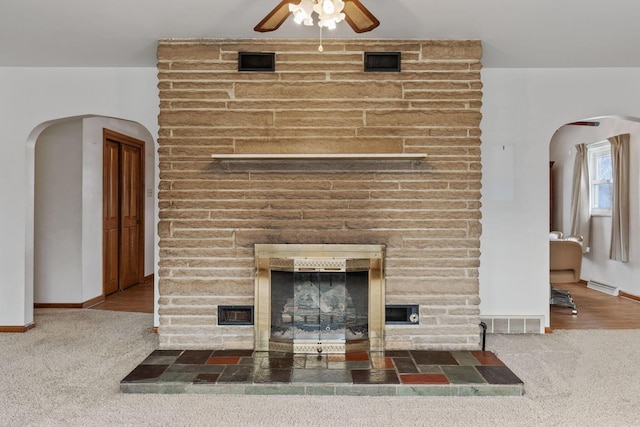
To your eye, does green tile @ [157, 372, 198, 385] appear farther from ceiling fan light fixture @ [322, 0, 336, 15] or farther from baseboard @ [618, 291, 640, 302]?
baseboard @ [618, 291, 640, 302]

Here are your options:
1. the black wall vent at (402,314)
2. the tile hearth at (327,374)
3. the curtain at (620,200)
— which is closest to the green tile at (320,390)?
the tile hearth at (327,374)

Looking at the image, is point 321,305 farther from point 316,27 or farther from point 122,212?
point 122,212

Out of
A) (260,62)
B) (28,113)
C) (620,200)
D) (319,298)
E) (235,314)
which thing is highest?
(260,62)

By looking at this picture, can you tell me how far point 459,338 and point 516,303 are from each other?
93cm

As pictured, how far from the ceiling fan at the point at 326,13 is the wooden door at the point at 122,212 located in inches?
155

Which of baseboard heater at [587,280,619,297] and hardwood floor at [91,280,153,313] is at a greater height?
baseboard heater at [587,280,619,297]

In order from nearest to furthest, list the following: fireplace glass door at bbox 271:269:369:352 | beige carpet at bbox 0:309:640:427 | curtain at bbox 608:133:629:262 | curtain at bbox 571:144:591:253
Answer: beige carpet at bbox 0:309:640:427 < fireplace glass door at bbox 271:269:369:352 < curtain at bbox 608:133:629:262 < curtain at bbox 571:144:591:253

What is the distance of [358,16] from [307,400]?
199 cm

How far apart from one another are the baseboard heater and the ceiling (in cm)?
309

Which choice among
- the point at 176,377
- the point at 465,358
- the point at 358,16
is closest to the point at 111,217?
the point at 176,377

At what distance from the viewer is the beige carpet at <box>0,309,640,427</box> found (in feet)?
7.72

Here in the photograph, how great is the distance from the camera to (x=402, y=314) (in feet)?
10.9

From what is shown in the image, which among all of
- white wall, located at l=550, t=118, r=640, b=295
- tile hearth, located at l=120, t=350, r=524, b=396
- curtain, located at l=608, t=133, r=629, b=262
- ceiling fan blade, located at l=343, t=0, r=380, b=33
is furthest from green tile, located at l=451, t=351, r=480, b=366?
curtain, located at l=608, t=133, r=629, b=262

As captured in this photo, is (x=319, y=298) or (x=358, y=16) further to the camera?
(x=319, y=298)
